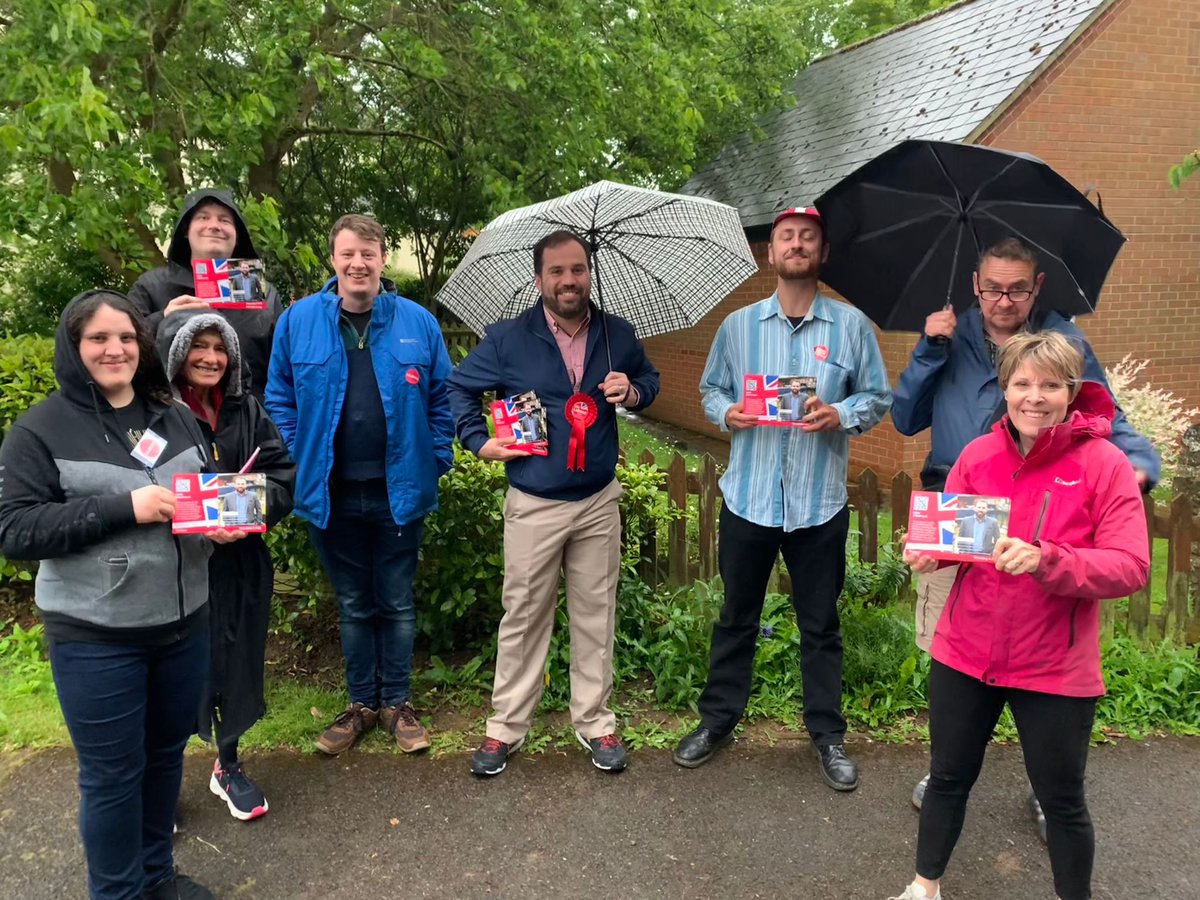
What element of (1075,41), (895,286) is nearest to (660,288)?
(895,286)

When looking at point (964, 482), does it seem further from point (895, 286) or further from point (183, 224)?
point (183, 224)

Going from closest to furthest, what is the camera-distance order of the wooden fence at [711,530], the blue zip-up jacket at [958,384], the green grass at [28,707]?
the blue zip-up jacket at [958,384] → the green grass at [28,707] → the wooden fence at [711,530]

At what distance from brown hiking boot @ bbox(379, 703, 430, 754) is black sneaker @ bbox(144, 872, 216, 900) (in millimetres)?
1014

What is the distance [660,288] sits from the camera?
3.88 metres

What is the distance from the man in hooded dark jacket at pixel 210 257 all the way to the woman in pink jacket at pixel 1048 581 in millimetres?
2761

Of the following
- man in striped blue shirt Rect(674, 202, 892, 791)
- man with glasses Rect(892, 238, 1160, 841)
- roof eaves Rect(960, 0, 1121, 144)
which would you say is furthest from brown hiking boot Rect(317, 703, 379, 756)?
roof eaves Rect(960, 0, 1121, 144)

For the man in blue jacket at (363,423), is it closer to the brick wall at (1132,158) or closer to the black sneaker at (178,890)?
the black sneaker at (178,890)

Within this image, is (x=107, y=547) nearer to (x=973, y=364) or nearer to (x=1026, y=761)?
(x=1026, y=761)

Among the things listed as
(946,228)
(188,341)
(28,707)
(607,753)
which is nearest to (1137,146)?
(946,228)

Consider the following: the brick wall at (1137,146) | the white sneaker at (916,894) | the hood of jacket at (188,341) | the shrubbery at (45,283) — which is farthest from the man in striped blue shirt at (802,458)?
the shrubbery at (45,283)

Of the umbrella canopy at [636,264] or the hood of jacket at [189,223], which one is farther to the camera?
the umbrella canopy at [636,264]

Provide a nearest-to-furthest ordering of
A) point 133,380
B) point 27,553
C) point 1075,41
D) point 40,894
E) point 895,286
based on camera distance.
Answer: point 27,553, point 133,380, point 40,894, point 895,286, point 1075,41

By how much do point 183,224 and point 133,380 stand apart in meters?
1.30

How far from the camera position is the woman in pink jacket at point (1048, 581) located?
7.38 ft
